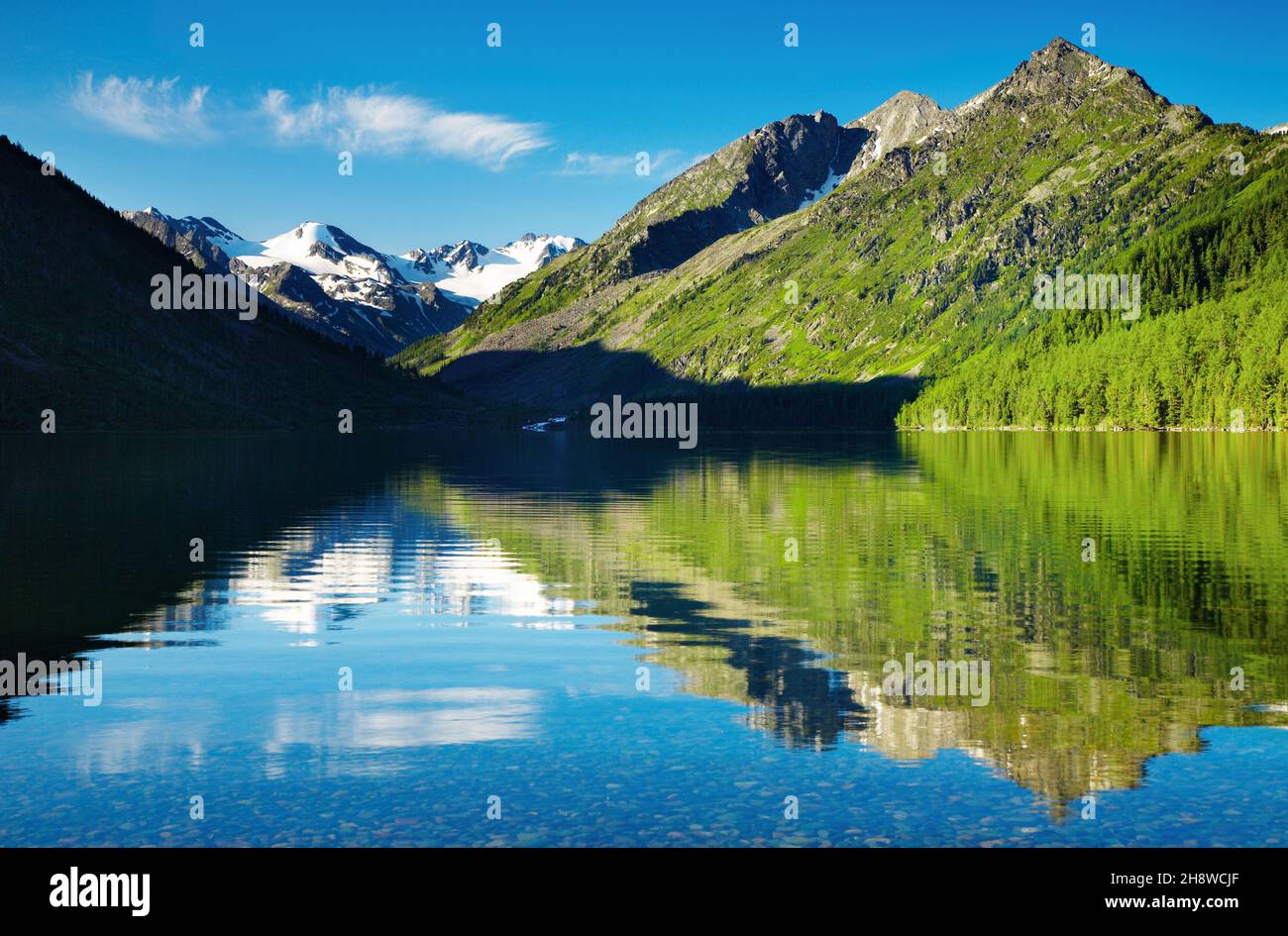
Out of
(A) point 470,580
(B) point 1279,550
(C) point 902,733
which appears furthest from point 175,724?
(B) point 1279,550

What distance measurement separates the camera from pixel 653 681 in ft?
94.3

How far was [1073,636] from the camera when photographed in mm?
33250

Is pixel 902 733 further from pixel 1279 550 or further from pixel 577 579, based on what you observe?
pixel 1279 550

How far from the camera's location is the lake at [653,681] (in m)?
19.2

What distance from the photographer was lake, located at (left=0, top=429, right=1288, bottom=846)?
62.9ft

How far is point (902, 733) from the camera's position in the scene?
77.8 feet

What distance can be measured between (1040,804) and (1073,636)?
14.9 m
